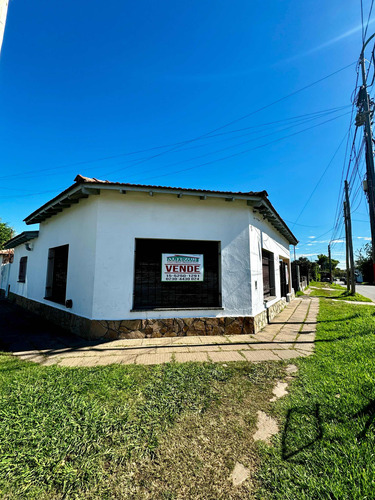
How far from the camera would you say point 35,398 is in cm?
270

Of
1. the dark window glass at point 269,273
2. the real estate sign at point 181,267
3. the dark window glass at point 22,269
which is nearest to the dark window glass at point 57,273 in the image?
the real estate sign at point 181,267

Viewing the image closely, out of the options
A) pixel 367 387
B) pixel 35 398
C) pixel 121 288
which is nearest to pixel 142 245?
pixel 121 288

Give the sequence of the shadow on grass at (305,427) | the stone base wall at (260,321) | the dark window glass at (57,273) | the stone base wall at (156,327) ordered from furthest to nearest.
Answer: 1. the dark window glass at (57,273)
2. the stone base wall at (260,321)
3. the stone base wall at (156,327)
4. the shadow on grass at (305,427)

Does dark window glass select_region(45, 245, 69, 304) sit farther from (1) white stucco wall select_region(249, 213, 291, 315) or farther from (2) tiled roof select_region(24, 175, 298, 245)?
(1) white stucco wall select_region(249, 213, 291, 315)

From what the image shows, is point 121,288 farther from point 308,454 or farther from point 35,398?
point 308,454

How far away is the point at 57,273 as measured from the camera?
785 cm

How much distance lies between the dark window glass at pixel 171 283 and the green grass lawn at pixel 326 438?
2925 mm

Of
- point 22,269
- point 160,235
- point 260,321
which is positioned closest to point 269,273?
point 260,321

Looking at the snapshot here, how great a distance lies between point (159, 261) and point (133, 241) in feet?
2.96

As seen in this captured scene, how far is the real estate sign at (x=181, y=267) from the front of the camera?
19.2 feet

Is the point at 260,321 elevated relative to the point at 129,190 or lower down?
lower down

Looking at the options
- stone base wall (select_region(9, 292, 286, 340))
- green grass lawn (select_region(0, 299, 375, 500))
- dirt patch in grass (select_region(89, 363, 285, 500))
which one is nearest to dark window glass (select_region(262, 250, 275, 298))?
stone base wall (select_region(9, 292, 286, 340))

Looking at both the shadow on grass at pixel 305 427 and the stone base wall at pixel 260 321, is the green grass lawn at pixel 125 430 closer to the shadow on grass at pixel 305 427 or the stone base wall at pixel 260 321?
the shadow on grass at pixel 305 427

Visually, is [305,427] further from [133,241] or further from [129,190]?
[129,190]
